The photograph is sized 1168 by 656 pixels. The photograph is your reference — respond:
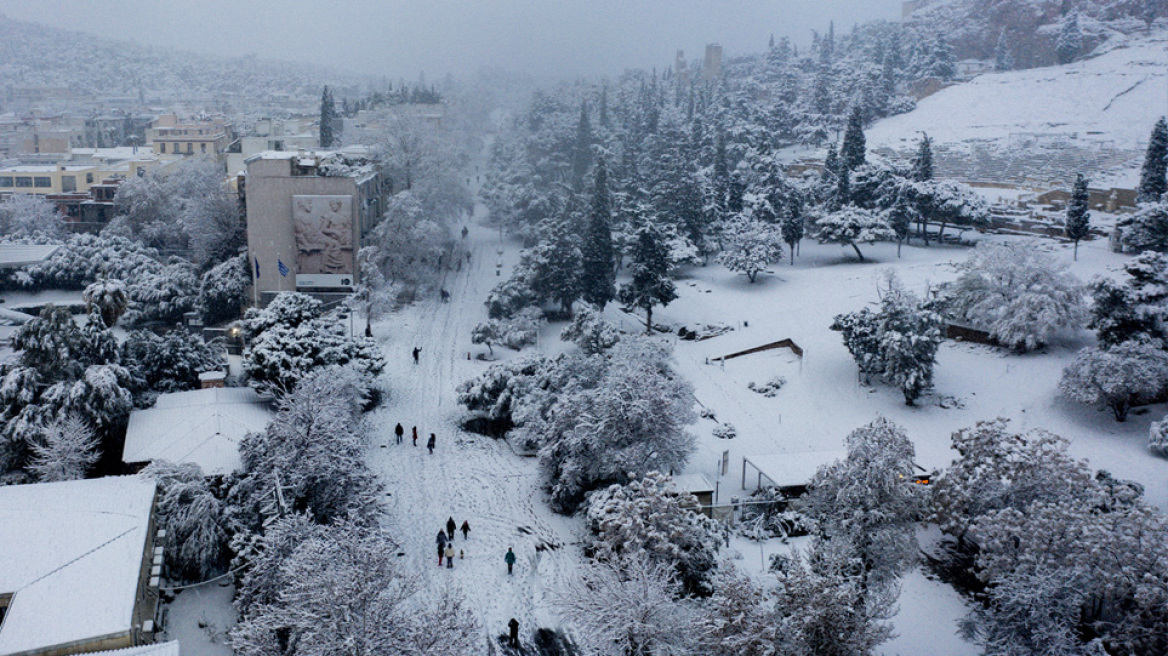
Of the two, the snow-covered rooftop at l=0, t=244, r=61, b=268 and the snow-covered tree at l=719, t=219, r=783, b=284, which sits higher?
the snow-covered tree at l=719, t=219, r=783, b=284

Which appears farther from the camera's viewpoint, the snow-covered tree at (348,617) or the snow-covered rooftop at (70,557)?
the snow-covered rooftop at (70,557)

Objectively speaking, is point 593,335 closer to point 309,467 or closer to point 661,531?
point 309,467

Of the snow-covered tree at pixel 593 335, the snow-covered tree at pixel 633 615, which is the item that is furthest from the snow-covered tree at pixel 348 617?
the snow-covered tree at pixel 593 335

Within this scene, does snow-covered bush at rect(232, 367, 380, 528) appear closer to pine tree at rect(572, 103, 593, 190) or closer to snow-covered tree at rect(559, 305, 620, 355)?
snow-covered tree at rect(559, 305, 620, 355)

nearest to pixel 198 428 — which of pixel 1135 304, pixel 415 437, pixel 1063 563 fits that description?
pixel 415 437

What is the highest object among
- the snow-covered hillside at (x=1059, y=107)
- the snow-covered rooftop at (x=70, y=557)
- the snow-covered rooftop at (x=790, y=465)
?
the snow-covered hillside at (x=1059, y=107)

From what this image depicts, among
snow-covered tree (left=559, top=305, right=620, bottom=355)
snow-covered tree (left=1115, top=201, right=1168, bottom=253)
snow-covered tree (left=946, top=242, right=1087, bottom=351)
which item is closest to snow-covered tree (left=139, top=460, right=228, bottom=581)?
snow-covered tree (left=559, top=305, right=620, bottom=355)

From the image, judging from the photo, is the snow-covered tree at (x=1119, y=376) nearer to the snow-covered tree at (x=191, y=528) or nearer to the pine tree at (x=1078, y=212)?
the pine tree at (x=1078, y=212)
